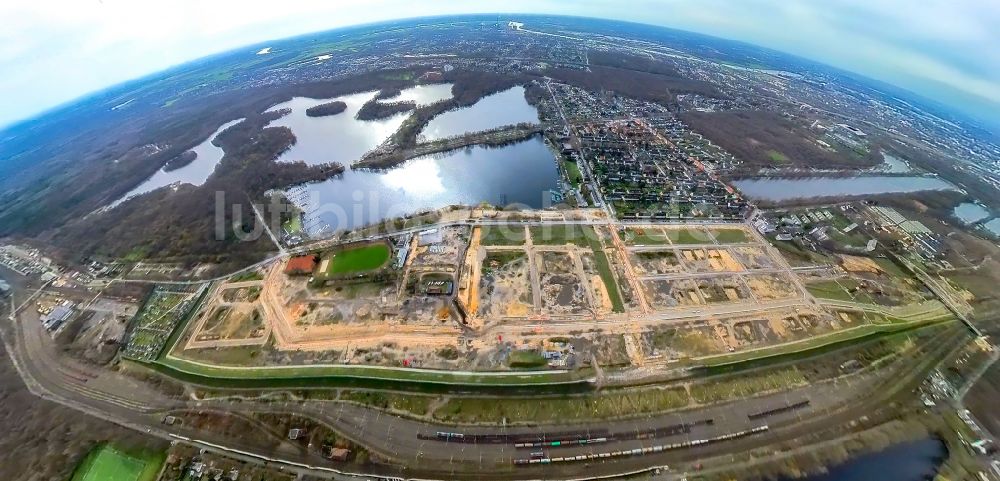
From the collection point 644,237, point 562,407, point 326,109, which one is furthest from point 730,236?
point 326,109

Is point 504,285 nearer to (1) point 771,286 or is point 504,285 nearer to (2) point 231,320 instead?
(2) point 231,320

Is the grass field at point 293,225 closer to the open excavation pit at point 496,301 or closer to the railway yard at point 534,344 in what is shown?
the railway yard at point 534,344

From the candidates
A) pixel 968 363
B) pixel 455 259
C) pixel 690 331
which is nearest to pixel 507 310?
pixel 455 259

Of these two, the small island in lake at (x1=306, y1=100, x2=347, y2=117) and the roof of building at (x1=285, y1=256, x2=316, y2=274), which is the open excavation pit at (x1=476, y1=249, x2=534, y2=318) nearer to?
the roof of building at (x1=285, y1=256, x2=316, y2=274)

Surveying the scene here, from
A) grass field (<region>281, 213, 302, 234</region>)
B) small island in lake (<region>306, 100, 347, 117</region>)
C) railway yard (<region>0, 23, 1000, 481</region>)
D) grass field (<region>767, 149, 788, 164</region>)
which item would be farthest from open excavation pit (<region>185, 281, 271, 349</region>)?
grass field (<region>767, 149, 788, 164</region>)

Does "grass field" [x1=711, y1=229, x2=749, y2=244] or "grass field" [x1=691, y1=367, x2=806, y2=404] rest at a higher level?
"grass field" [x1=711, y1=229, x2=749, y2=244]

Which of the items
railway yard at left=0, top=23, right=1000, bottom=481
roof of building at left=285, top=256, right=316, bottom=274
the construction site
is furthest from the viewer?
roof of building at left=285, top=256, right=316, bottom=274

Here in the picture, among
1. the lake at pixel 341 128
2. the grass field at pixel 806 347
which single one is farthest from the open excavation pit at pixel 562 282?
the lake at pixel 341 128

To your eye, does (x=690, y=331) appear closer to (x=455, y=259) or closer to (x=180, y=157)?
(x=455, y=259)
